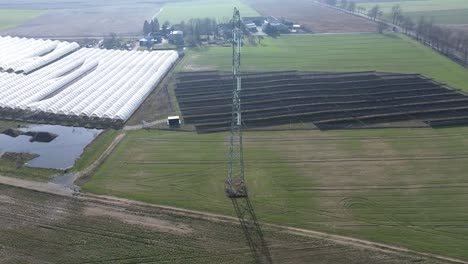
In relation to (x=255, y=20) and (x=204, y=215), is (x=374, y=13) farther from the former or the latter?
(x=204, y=215)

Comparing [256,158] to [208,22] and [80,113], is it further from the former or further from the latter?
[208,22]

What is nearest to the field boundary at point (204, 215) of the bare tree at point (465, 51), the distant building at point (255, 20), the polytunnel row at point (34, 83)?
the polytunnel row at point (34, 83)

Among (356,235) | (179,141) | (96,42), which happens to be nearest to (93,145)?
(179,141)

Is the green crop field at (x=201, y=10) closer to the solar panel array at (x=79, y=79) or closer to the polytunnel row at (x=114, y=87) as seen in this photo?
the solar panel array at (x=79, y=79)

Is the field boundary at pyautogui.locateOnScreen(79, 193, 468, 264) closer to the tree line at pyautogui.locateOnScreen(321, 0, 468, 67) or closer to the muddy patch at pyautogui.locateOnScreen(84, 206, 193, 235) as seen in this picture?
the muddy patch at pyautogui.locateOnScreen(84, 206, 193, 235)

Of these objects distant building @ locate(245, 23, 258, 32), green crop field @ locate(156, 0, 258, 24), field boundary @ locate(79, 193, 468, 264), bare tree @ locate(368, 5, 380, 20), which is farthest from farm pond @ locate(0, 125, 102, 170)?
bare tree @ locate(368, 5, 380, 20)

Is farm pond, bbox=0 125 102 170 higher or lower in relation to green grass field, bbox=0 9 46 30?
lower
